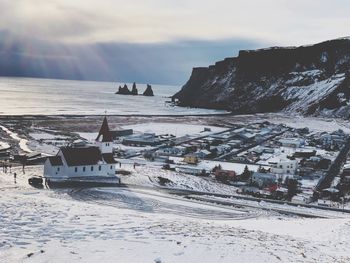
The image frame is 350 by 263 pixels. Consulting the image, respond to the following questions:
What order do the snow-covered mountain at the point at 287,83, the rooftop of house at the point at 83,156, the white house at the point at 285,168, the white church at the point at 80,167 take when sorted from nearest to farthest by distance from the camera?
the white church at the point at 80,167
the rooftop of house at the point at 83,156
the white house at the point at 285,168
the snow-covered mountain at the point at 287,83

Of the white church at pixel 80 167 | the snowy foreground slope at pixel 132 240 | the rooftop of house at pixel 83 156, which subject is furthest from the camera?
the rooftop of house at pixel 83 156

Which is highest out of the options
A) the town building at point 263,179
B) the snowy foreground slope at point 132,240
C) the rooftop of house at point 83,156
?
the snowy foreground slope at point 132,240

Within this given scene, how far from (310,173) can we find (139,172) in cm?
2031

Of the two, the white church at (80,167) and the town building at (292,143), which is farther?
the town building at (292,143)

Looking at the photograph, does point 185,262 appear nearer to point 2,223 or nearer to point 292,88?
point 2,223

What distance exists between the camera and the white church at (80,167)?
37.4 meters

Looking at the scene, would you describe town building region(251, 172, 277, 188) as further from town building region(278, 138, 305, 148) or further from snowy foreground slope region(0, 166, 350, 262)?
town building region(278, 138, 305, 148)

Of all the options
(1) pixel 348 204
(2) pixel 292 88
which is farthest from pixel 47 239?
(2) pixel 292 88

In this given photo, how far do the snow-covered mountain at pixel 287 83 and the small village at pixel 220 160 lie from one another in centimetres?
5617

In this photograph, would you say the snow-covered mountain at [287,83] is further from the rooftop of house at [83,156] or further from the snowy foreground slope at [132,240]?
the snowy foreground slope at [132,240]

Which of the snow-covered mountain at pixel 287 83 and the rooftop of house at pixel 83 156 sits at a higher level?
the snow-covered mountain at pixel 287 83

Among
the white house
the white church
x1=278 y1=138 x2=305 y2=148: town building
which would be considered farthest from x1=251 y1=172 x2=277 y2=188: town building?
x1=278 y1=138 x2=305 y2=148: town building

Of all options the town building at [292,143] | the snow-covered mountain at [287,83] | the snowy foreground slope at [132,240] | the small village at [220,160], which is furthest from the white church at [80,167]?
the snow-covered mountain at [287,83]

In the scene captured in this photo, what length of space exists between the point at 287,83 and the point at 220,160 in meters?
123
